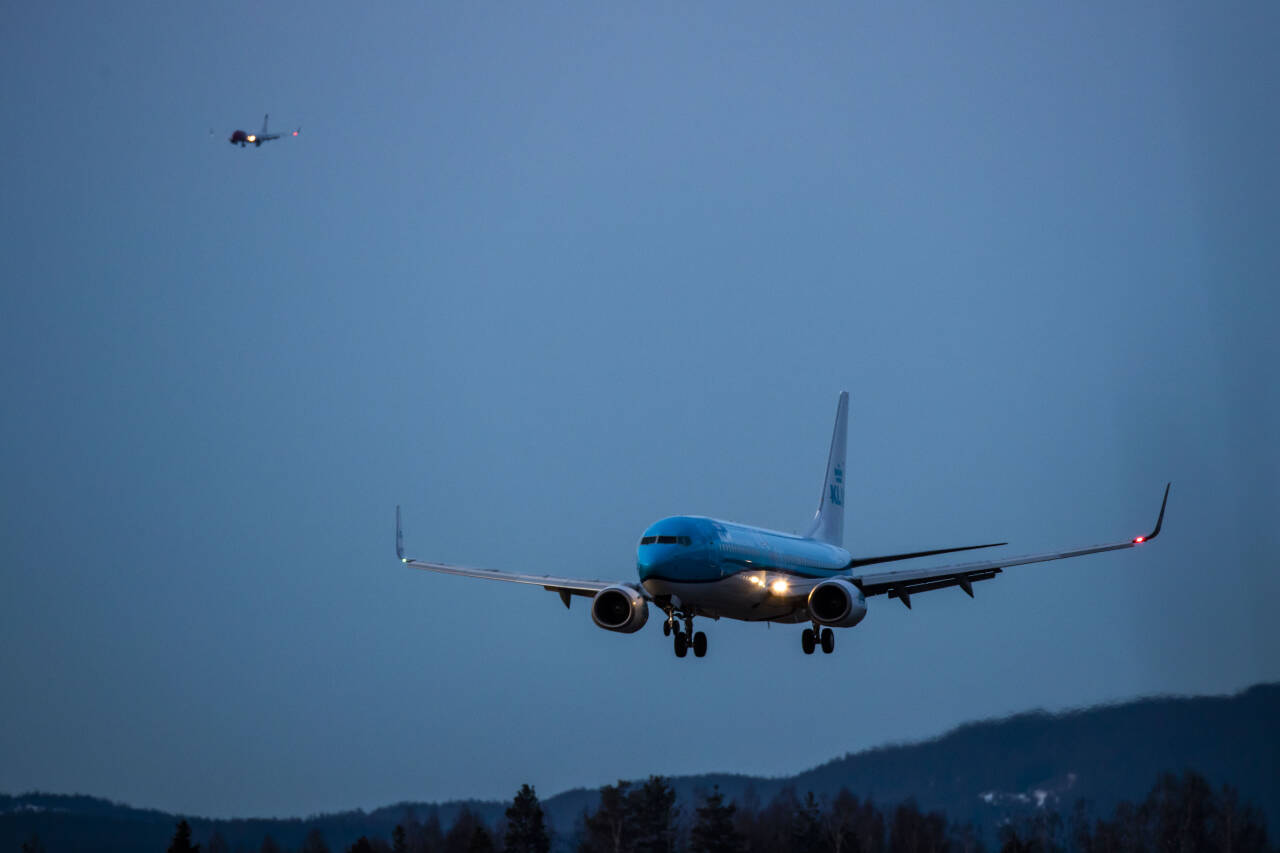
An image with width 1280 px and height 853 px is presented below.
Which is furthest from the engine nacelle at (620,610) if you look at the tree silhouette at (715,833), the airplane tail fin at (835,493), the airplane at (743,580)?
the tree silhouette at (715,833)

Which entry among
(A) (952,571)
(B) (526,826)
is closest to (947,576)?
(A) (952,571)

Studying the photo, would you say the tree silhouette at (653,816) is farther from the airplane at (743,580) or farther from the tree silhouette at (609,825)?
the airplane at (743,580)

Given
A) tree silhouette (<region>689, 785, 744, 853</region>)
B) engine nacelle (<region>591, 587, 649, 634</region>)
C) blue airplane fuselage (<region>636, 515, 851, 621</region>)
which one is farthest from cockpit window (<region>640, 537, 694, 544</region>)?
tree silhouette (<region>689, 785, 744, 853</region>)

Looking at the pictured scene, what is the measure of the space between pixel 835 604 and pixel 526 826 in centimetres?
3390

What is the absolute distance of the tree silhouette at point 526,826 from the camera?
8356 centimetres

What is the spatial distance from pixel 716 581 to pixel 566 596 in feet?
28.3

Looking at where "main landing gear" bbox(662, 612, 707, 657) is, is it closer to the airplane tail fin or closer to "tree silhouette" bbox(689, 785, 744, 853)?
the airplane tail fin

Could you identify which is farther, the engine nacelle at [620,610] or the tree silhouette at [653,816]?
the tree silhouette at [653,816]

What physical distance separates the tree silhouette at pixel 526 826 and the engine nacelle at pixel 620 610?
3186 centimetres

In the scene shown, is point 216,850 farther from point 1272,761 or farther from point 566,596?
point 1272,761

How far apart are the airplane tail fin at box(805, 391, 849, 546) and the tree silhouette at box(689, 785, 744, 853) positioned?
15.7 meters

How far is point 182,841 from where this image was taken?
7688cm

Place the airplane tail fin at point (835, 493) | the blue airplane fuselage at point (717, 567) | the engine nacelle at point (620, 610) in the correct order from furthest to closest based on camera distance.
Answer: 1. the airplane tail fin at point (835, 493)
2. the engine nacelle at point (620, 610)
3. the blue airplane fuselage at point (717, 567)

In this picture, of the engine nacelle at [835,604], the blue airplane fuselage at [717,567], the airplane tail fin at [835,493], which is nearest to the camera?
the blue airplane fuselage at [717,567]
